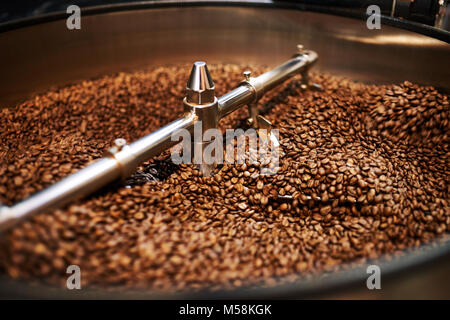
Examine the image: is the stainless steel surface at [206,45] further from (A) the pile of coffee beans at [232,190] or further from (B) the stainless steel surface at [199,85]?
(B) the stainless steel surface at [199,85]


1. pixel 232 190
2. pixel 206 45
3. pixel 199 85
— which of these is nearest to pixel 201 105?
pixel 199 85

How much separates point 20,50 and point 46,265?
1.06 m

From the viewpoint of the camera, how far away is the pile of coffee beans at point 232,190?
23.8 inches

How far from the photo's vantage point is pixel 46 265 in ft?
1.84

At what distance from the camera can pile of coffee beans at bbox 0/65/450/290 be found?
604mm

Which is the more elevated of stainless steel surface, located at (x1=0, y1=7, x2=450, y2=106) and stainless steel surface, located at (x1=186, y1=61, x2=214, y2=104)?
stainless steel surface, located at (x1=0, y1=7, x2=450, y2=106)

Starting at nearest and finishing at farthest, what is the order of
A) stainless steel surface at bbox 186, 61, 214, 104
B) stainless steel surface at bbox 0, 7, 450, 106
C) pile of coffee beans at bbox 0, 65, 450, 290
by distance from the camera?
1. pile of coffee beans at bbox 0, 65, 450, 290
2. stainless steel surface at bbox 186, 61, 214, 104
3. stainless steel surface at bbox 0, 7, 450, 106

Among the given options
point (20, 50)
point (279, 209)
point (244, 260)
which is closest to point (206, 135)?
point (279, 209)

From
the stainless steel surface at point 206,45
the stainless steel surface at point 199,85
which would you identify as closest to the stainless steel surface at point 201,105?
the stainless steel surface at point 199,85

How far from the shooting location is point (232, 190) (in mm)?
1002

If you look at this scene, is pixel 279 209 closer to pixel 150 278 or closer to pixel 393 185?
pixel 393 185

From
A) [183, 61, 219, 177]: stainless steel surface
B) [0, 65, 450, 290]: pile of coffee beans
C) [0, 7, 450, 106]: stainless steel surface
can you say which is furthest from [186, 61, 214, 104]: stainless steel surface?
[0, 7, 450, 106]: stainless steel surface

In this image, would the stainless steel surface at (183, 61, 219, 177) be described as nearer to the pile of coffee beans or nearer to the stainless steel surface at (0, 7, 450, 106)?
the pile of coffee beans

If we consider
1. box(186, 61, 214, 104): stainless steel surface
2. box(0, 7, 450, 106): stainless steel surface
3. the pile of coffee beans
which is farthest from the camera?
box(0, 7, 450, 106): stainless steel surface
